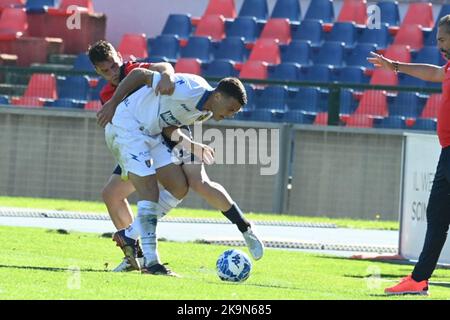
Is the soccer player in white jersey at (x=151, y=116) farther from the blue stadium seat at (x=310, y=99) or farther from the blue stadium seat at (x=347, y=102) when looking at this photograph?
the blue stadium seat at (x=310, y=99)

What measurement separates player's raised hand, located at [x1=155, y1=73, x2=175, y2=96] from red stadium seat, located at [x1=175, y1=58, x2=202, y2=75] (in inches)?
585

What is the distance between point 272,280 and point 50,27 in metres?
18.1

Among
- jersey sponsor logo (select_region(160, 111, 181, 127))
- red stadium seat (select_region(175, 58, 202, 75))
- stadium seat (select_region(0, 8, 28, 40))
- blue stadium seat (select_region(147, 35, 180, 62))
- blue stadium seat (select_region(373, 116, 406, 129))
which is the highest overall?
jersey sponsor logo (select_region(160, 111, 181, 127))

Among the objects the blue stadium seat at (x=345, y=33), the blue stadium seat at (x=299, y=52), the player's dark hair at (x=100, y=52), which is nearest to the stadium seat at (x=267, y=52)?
the blue stadium seat at (x=299, y=52)

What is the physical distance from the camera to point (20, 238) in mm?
14750

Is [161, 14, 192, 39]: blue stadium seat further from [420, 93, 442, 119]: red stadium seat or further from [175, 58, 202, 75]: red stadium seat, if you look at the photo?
[420, 93, 442, 119]: red stadium seat

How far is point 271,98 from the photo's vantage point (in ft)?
76.0

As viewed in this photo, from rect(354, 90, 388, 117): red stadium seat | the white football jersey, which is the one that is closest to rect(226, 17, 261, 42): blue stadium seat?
rect(354, 90, 388, 117): red stadium seat

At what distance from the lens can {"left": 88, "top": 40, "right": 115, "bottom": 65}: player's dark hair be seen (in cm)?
1124

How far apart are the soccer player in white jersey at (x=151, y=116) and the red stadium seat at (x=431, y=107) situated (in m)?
11.6

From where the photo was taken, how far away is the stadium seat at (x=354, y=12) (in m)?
26.9
